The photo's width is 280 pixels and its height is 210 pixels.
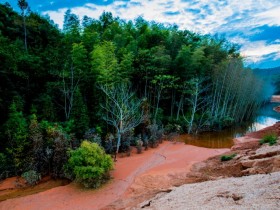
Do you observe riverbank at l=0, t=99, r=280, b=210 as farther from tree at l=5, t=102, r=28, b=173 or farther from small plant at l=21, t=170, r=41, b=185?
tree at l=5, t=102, r=28, b=173

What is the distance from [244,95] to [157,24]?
1534 centimetres

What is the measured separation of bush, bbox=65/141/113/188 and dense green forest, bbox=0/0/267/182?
1542mm

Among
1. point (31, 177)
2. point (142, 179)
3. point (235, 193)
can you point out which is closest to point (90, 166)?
point (142, 179)

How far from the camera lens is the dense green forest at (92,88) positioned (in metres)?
12.8

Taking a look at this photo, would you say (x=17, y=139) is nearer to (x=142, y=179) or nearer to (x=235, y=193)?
(x=142, y=179)

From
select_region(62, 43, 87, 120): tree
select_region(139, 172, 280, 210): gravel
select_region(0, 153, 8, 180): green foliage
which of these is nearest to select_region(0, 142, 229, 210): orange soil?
select_region(139, 172, 280, 210): gravel

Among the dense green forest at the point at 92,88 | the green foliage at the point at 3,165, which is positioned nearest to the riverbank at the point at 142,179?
the green foliage at the point at 3,165

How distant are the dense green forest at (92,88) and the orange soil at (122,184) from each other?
1630 millimetres

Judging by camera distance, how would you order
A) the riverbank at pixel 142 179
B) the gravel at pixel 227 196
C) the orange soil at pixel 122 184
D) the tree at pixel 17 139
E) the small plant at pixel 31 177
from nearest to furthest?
1. the gravel at pixel 227 196
2. the riverbank at pixel 142 179
3. the orange soil at pixel 122 184
4. the small plant at pixel 31 177
5. the tree at pixel 17 139

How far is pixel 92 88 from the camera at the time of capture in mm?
19891

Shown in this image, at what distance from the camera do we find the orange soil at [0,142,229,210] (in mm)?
9766

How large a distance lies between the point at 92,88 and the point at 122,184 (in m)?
10.5

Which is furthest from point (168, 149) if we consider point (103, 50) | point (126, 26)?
point (126, 26)

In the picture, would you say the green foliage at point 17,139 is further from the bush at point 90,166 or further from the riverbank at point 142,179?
the bush at point 90,166
